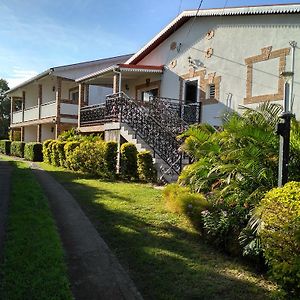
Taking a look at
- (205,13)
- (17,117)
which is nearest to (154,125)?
(205,13)

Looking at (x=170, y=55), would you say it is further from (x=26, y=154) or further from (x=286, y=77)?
(x=286, y=77)

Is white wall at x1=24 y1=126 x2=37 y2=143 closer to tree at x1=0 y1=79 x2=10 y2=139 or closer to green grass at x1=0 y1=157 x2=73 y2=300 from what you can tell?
tree at x1=0 y1=79 x2=10 y2=139

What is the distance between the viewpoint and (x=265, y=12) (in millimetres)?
13344

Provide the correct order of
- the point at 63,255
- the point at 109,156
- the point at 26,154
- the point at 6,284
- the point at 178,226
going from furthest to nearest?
the point at 26,154
the point at 109,156
the point at 178,226
the point at 63,255
the point at 6,284

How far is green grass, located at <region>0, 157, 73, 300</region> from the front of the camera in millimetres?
4289

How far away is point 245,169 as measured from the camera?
6266mm

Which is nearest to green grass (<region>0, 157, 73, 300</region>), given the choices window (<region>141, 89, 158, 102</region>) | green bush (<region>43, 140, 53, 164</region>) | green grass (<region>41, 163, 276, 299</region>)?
green grass (<region>41, 163, 276, 299</region>)

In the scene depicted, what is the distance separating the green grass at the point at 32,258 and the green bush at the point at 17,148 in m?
19.5

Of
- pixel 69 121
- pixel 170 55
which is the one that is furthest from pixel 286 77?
pixel 69 121

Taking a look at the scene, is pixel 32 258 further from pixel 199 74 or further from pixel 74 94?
pixel 74 94

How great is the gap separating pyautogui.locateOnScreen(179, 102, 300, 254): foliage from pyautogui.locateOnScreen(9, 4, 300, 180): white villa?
438cm

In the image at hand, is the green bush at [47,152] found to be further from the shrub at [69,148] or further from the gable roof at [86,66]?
the gable roof at [86,66]

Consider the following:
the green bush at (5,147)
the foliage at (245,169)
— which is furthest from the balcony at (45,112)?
the foliage at (245,169)

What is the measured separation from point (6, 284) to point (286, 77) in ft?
A: 14.1
